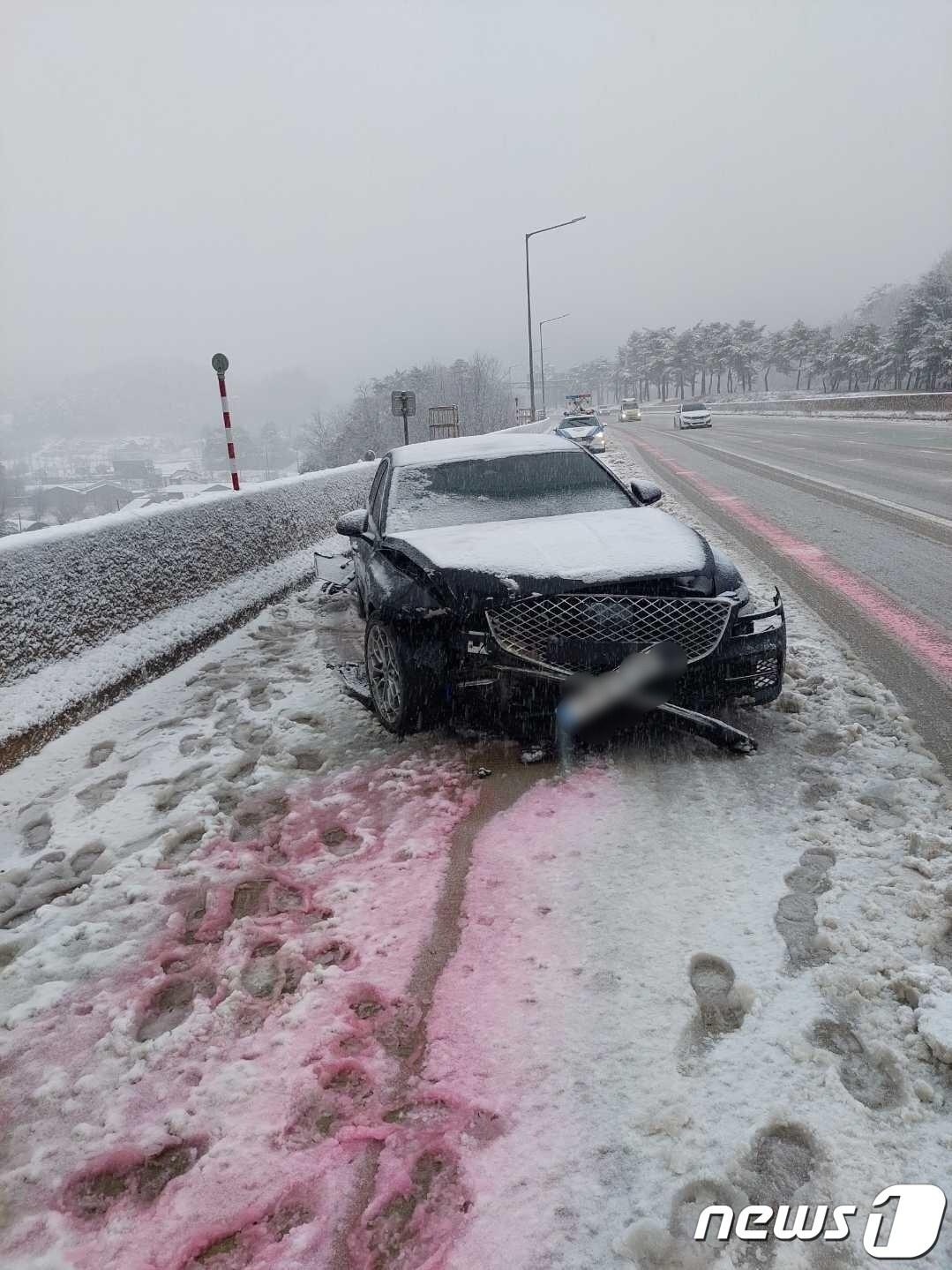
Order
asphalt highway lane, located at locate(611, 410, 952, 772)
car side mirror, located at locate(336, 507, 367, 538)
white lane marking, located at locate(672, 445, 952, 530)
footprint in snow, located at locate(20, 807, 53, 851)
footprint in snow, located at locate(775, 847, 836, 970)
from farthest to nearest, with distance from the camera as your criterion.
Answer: white lane marking, located at locate(672, 445, 952, 530) < car side mirror, located at locate(336, 507, 367, 538) < asphalt highway lane, located at locate(611, 410, 952, 772) < footprint in snow, located at locate(20, 807, 53, 851) < footprint in snow, located at locate(775, 847, 836, 970)

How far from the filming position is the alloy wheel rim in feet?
12.7

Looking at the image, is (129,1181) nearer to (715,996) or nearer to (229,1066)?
(229,1066)

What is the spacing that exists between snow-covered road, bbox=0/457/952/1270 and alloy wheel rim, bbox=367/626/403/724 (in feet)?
1.10

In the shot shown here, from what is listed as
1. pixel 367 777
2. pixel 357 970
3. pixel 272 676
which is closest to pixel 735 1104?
pixel 357 970

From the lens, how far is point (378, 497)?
5.42m

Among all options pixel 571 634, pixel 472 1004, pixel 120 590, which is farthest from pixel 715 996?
pixel 120 590

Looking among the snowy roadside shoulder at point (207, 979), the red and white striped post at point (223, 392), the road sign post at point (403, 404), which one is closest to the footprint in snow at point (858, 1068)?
the snowy roadside shoulder at point (207, 979)

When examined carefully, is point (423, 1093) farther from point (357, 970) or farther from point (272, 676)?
point (272, 676)

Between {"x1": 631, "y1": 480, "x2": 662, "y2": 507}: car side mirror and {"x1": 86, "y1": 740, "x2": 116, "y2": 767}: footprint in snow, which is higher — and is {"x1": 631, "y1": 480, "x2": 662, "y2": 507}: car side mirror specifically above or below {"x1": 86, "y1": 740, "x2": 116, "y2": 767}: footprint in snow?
above

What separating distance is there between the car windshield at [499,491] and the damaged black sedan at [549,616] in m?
0.38

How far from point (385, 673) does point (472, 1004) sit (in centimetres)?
213

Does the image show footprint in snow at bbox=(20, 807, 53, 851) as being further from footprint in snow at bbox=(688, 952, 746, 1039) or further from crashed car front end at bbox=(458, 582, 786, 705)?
footprint in snow at bbox=(688, 952, 746, 1039)

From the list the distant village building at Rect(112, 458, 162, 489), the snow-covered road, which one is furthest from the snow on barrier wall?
the distant village building at Rect(112, 458, 162, 489)

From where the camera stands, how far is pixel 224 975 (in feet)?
7.84
